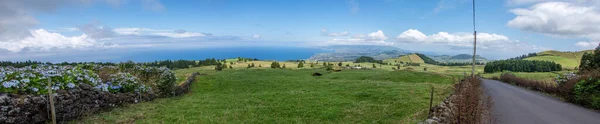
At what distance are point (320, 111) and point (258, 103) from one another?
3.76 meters

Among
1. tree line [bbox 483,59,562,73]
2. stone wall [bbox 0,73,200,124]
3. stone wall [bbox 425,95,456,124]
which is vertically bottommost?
tree line [bbox 483,59,562,73]

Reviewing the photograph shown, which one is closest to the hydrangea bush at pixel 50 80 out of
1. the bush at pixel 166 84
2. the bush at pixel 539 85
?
the bush at pixel 166 84

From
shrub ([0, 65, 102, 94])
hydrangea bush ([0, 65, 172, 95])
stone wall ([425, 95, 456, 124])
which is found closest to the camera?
shrub ([0, 65, 102, 94])

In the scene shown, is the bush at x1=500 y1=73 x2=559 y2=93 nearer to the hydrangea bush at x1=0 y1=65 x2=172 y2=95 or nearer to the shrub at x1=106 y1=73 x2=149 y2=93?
the shrub at x1=106 y1=73 x2=149 y2=93

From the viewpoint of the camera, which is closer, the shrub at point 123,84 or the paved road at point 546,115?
the paved road at point 546,115

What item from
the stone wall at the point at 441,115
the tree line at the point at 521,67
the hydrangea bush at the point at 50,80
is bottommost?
the tree line at the point at 521,67

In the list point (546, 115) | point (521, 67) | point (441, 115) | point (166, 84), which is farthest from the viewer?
point (521, 67)

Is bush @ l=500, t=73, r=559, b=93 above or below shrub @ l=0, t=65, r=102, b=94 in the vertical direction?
below

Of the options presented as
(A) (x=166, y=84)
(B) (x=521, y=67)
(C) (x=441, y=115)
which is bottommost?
(B) (x=521, y=67)

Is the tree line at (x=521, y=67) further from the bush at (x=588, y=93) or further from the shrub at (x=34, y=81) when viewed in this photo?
the shrub at (x=34, y=81)

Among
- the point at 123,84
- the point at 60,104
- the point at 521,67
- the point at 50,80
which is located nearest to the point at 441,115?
the point at 50,80

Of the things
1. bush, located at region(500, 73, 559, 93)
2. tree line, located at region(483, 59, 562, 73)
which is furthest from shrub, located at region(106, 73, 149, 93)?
tree line, located at region(483, 59, 562, 73)

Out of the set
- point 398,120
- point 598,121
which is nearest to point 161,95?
point 398,120

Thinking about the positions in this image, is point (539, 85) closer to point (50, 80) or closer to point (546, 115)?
point (546, 115)
